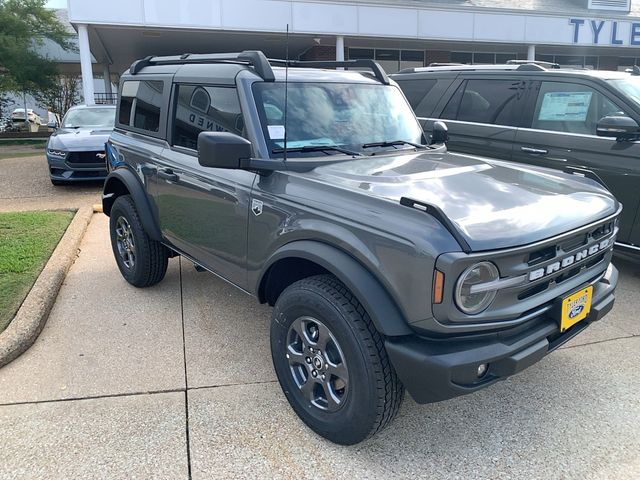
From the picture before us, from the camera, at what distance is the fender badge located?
3127 mm

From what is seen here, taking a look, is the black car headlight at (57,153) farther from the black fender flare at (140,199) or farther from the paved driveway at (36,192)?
the black fender flare at (140,199)

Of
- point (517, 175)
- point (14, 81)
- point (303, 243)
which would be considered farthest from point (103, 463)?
point (14, 81)

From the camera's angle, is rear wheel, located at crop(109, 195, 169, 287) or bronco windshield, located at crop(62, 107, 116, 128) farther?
bronco windshield, located at crop(62, 107, 116, 128)

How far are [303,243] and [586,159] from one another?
341 centimetres

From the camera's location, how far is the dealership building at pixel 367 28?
45.9 feet

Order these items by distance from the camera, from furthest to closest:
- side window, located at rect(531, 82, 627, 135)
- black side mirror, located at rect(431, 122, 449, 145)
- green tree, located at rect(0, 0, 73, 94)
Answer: green tree, located at rect(0, 0, 73, 94), side window, located at rect(531, 82, 627, 135), black side mirror, located at rect(431, 122, 449, 145)

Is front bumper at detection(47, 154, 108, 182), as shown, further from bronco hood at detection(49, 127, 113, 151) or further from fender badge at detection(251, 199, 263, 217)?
fender badge at detection(251, 199, 263, 217)

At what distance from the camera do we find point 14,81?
22594 millimetres

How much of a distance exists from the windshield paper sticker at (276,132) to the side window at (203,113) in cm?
20

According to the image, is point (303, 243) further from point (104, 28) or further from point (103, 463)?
point (104, 28)

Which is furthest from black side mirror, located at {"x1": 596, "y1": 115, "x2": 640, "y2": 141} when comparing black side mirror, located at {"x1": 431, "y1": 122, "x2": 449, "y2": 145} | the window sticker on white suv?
black side mirror, located at {"x1": 431, "y1": 122, "x2": 449, "y2": 145}

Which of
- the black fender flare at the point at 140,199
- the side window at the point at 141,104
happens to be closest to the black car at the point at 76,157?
the side window at the point at 141,104

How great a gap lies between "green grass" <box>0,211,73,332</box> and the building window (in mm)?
14472

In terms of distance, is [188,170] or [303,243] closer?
[303,243]
